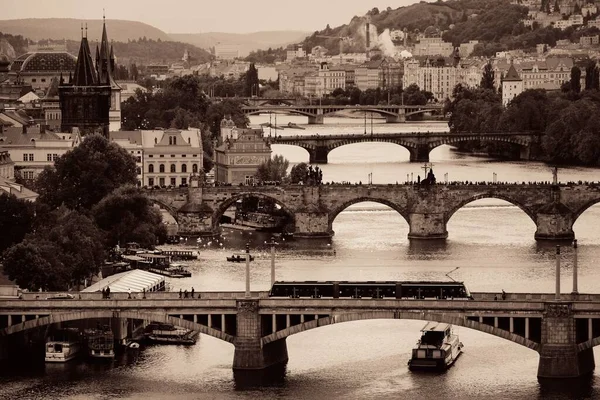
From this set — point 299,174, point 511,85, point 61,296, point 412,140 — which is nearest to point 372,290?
point 61,296

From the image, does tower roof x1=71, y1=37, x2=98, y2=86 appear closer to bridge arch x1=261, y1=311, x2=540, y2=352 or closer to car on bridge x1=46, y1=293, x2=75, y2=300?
car on bridge x1=46, y1=293, x2=75, y2=300

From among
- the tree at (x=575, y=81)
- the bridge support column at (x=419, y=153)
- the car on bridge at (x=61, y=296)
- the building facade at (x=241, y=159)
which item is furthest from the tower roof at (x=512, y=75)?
the car on bridge at (x=61, y=296)

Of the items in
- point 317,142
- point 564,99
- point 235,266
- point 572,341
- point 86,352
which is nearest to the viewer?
point 572,341

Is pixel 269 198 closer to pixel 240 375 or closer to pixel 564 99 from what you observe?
pixel 240 375

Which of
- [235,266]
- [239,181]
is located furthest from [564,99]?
[235,266]

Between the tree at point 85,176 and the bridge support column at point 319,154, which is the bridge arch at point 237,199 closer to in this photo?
the tree at point 85,176

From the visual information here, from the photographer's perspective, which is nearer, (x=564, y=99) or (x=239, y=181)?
(x=239, y=181)

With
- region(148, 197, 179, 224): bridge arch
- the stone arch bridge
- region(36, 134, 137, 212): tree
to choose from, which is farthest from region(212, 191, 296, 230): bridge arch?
region(36, 134, 137, 212): tree
